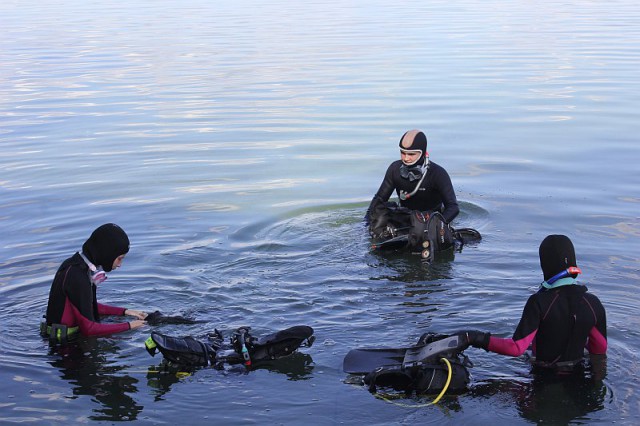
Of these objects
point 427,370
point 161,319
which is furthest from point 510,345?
point 161,319

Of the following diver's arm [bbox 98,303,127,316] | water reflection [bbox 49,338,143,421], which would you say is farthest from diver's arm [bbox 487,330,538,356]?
diver's arm [bbox 98,303,127,316]

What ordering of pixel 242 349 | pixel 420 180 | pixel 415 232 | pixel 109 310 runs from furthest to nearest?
pixel 420 180, pixel 415 232, pixel 109 310, pixel 242 349

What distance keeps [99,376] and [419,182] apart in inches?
199

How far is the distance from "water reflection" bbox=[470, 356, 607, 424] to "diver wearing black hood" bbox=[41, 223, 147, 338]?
2934 millimetres

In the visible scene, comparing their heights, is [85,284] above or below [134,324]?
above

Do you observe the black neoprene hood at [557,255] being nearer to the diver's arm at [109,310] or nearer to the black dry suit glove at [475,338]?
the black dry suit glove at [475,338]

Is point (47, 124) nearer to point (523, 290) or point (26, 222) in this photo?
point (26, 222)

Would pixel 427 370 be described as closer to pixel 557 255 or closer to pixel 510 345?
pixel 510 345

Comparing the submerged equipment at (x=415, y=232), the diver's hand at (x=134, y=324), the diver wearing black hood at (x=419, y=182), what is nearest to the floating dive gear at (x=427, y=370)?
the diver's hand at (x=134, y=324)

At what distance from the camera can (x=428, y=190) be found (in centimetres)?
1109

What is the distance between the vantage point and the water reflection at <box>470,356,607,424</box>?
632cm

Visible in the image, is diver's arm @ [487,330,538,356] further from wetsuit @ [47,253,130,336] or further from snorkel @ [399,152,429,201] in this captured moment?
snorkel @ [399,152,429,201]

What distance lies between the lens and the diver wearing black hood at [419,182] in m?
10.8

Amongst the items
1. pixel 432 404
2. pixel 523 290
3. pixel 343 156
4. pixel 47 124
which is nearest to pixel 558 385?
pixel 432 404
